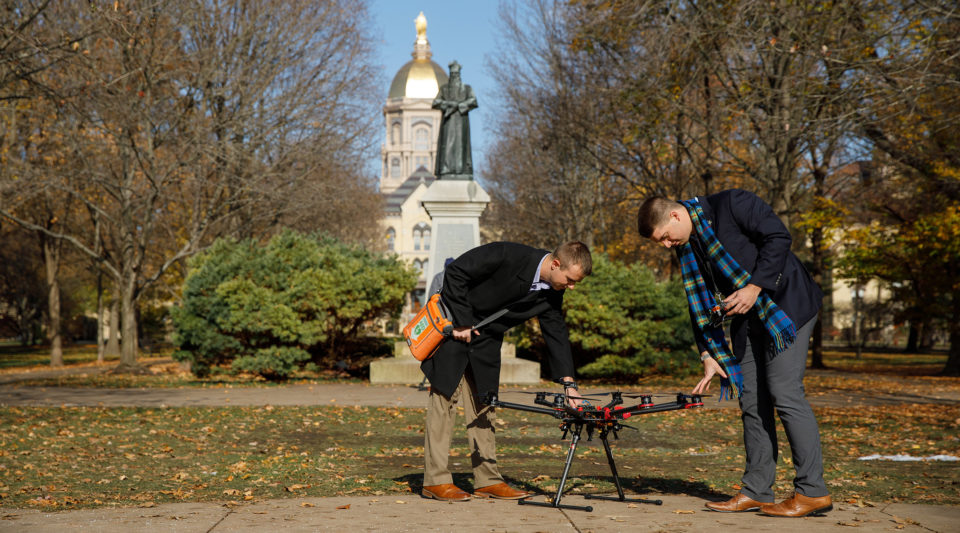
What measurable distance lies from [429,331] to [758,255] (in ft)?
6.25

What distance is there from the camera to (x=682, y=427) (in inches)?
421

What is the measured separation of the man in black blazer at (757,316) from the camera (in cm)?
489

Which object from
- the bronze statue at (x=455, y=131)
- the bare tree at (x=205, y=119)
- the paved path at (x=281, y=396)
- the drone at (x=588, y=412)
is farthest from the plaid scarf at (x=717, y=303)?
the bare tree at (x=205, y=119)

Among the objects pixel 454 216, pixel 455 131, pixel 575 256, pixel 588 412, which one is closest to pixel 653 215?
pixel 575 256

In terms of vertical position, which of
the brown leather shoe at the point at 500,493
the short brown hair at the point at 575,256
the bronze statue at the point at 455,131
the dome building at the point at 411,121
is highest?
Result: the dome building at the point at 411,121

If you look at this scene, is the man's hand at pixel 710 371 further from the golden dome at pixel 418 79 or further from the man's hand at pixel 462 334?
the golden dome at pixel 418 79

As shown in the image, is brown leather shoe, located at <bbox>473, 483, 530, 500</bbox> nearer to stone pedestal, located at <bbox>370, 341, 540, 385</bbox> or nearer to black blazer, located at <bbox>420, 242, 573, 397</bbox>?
black blazer, located at <bbox>420, 242, 573, 397</bbox>

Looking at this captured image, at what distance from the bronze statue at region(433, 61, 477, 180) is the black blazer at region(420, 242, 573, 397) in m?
12.0

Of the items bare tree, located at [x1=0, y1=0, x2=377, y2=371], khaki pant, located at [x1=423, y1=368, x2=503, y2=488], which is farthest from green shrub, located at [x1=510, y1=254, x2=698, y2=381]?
khaki pant, located at [x1=423, y1=368, x2=503, y2=488]

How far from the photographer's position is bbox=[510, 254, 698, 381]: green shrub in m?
17.5

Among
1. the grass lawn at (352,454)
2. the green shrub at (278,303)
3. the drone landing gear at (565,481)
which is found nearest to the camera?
the drone landing gear at (565,481)

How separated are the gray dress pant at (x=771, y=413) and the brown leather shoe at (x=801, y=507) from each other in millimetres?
33

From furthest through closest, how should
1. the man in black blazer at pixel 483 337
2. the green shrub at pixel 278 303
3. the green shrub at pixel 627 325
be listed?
the green shrub at pixel 627 325 < the green shrub at pixel 278 303 < the man in black blazer at pixel 483 337

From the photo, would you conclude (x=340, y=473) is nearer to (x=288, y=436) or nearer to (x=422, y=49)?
(x=288, y=436)
